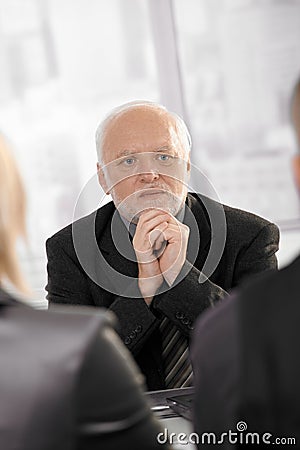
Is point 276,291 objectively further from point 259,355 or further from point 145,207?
point 145,207

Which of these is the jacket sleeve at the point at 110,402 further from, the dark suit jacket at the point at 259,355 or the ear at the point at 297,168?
the ear at the point at 297,168

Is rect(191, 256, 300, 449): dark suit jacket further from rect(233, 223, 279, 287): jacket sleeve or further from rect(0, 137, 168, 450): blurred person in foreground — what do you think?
rect(233, 223, 279, 287): jacket sleeve

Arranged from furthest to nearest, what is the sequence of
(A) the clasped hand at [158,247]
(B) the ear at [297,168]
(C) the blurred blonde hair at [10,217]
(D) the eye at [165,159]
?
(D) the eye at [165,159], (A) the clasped hand at [158,247], (B) the ear at [297,168], (C) the blurred blonde hair at [10,217]

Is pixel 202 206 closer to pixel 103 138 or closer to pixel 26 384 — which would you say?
pixel 103 138

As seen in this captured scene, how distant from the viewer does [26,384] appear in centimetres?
118

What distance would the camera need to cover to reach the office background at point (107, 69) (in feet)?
16.1

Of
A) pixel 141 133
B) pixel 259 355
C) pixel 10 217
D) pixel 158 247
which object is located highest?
pixel 10 217

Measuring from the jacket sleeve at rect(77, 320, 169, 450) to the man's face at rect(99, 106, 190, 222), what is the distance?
48.2 inches

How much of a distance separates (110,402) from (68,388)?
0.06m

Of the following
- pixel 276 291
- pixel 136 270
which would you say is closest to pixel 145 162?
pixel 136 270

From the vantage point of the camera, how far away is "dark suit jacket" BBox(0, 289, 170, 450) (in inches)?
45.1

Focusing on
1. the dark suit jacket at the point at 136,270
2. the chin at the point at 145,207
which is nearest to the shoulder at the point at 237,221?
the dark suit jacket at the point at 136,270

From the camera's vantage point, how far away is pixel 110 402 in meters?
1.17

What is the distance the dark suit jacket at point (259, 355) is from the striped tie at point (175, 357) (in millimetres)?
978
